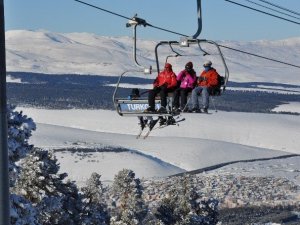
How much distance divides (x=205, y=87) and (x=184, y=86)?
48 cm

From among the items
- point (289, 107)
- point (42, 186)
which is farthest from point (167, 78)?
point (289, 107)

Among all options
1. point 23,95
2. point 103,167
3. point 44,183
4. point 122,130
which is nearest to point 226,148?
point 103,167

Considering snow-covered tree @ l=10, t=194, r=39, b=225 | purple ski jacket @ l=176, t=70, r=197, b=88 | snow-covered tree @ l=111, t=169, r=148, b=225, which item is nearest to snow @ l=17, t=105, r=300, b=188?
snow-covered tree @ l=111, t=169, r=148, b=225

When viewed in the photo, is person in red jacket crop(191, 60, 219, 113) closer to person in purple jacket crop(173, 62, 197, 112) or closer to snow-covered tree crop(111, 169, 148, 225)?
person in purple jacket crop(173, 62, 197, 112)

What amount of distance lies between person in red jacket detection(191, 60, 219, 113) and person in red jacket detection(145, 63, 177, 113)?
1.36ft

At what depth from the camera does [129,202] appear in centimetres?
2877

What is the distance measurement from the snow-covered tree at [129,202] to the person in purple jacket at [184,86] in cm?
1230

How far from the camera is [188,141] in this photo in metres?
100

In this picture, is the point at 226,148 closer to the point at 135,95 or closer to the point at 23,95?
the point at 135,95

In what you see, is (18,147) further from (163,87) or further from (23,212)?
(163,87)

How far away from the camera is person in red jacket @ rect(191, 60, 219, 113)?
45.3 feet

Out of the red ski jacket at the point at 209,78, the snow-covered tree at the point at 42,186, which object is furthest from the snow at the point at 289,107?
the red ski jacket at the point at 209,78

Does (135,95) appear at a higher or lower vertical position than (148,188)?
higher

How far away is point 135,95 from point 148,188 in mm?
49437
